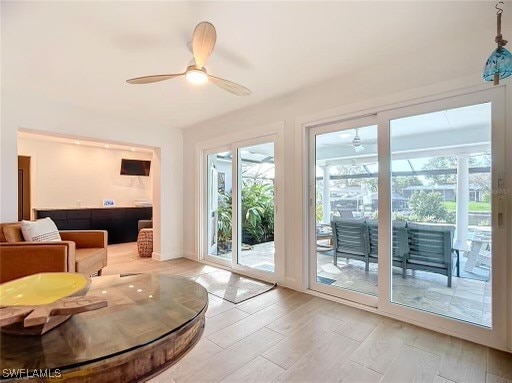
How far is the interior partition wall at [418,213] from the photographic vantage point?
1997mm

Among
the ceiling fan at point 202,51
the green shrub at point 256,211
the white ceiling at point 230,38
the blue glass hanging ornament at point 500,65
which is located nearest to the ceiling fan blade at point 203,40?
the ceiling fan at point 202,51

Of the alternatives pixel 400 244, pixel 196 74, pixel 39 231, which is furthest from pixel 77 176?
pixel 400 244

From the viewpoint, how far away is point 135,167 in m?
6.91

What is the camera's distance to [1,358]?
2.28 feet

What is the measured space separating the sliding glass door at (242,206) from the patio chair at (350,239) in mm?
747

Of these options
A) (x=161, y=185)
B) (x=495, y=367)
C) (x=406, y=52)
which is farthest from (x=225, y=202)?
(x=495, y=367)

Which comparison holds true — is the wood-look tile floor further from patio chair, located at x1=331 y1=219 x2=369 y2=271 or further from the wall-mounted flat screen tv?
the wall-mounted flat screen tv

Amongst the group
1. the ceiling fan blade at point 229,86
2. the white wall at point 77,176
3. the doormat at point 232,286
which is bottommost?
the doormat at point 232,286

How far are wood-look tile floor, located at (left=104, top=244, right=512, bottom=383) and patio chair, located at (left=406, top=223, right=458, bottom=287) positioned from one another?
54cm

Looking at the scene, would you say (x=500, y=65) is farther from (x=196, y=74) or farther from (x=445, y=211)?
(x=196, y=74)

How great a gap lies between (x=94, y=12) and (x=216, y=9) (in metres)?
0.83

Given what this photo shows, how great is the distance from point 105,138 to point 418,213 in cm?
419

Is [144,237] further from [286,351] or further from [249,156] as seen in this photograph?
[286,351]

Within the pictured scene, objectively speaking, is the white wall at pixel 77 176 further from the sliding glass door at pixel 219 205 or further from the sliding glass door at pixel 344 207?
the sliding glass door at pixel 344 207
